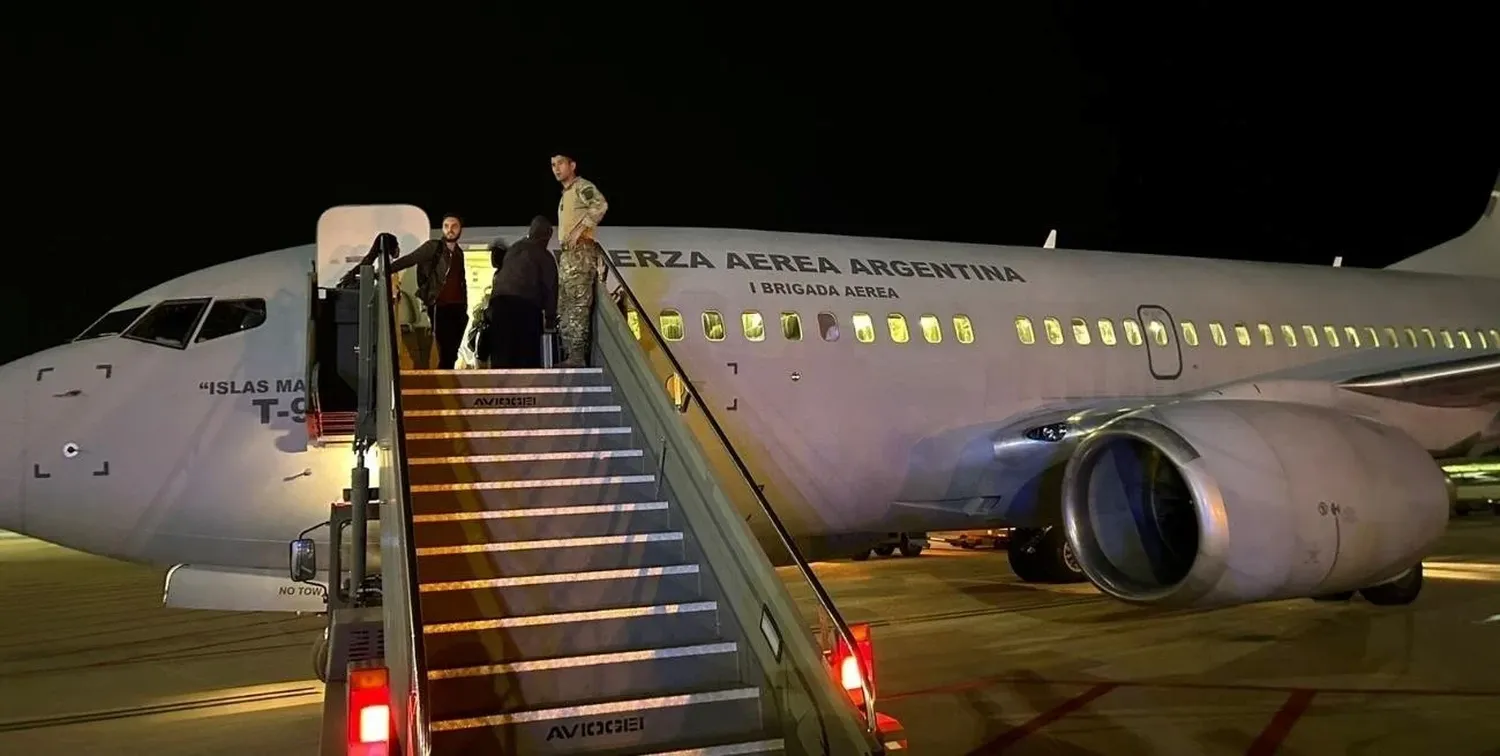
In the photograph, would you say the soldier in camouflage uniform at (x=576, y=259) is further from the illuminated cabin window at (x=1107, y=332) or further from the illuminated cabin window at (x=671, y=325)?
the illuminated cabin window at (x=1107, y=332)

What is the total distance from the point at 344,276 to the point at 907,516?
15.9 ft

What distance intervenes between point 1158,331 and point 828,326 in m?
3.75

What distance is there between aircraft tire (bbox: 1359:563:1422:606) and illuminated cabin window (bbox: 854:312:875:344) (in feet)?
19.5

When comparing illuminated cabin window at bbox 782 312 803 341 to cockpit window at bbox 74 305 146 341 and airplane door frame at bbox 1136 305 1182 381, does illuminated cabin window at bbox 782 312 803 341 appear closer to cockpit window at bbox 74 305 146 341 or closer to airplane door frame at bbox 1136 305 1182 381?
airplane door frame at bbox 1136 305 1182 381

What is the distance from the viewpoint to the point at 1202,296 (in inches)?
450

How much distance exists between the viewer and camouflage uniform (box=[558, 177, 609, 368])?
22.2 ft

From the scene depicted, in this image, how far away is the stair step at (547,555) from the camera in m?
4.91

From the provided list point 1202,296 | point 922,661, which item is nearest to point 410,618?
point 922,661

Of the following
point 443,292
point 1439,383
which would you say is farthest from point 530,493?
point 1439,383

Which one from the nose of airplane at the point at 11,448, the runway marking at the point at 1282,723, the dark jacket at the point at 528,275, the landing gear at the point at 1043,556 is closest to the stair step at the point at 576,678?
the dark jacket at the point at 528,275

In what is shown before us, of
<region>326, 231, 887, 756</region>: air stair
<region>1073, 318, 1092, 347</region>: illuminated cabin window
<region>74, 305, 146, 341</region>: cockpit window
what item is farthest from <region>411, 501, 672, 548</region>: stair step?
<region>1073, 318, 1092, 347</region>: illuminated cabin window

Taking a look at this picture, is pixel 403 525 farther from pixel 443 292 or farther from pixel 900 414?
pixel 900 414

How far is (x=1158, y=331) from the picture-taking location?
10.9 m

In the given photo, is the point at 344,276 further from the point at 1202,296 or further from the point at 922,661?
the point at 1202,296
